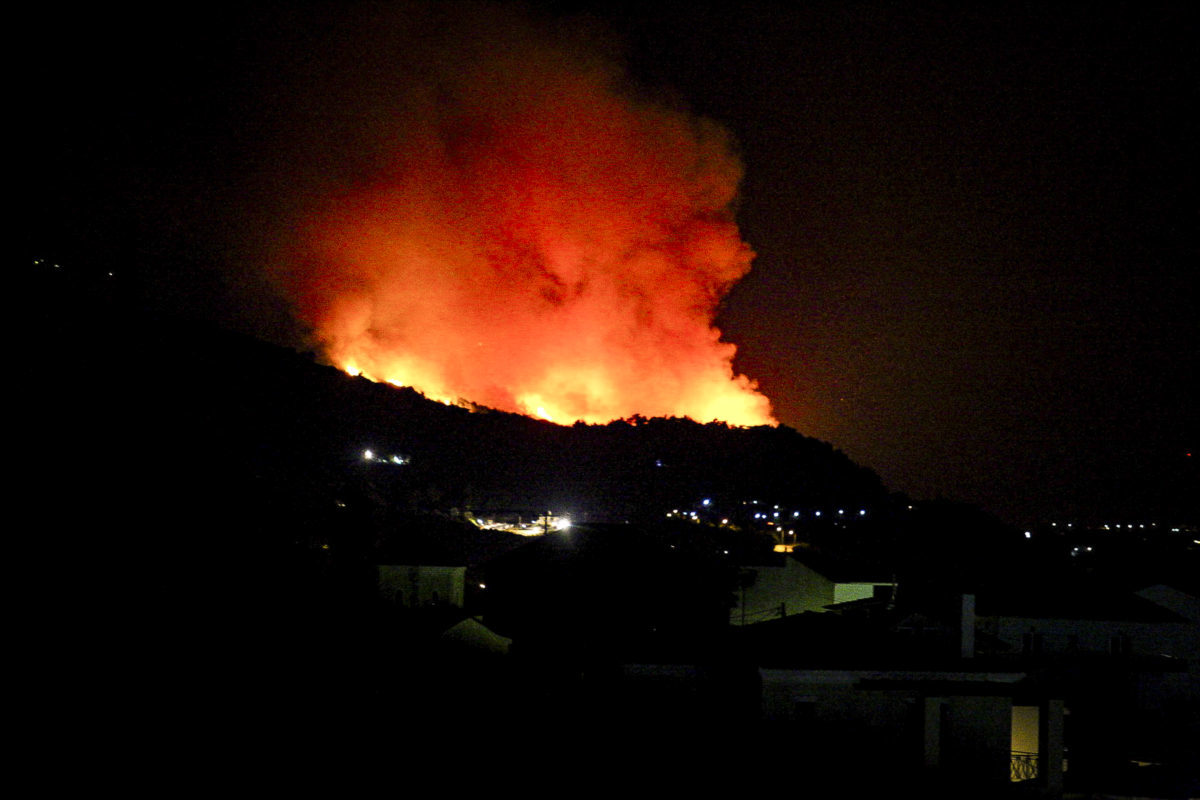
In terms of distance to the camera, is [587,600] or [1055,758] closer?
[1055,758]

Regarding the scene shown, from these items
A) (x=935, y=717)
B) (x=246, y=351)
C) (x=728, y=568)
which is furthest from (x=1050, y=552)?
(x=246, y=351)

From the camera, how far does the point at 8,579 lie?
52.2 feet

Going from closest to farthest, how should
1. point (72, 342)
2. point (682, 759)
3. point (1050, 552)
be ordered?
1. point (682, 759)
2. point (72, 342)
3. point (1050, 552)

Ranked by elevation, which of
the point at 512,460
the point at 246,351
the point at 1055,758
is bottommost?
the point at 1055,758

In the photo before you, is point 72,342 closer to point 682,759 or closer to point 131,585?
point 131,585

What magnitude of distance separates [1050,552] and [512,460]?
1719 inches

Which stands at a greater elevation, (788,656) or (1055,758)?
(788,656)

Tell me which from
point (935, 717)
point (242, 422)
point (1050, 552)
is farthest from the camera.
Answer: point (1050, 552)

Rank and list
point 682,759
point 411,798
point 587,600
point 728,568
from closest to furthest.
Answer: point 411,798, point 682,759, point 587,600, point 728,568

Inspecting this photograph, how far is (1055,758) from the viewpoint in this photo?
1608cm

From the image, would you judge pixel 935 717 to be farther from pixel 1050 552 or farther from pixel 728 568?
pixel 1050 552

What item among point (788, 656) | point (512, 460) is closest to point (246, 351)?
point (512, 460)

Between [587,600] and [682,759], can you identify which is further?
[587,600]

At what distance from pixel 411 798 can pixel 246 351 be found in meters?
81.2
